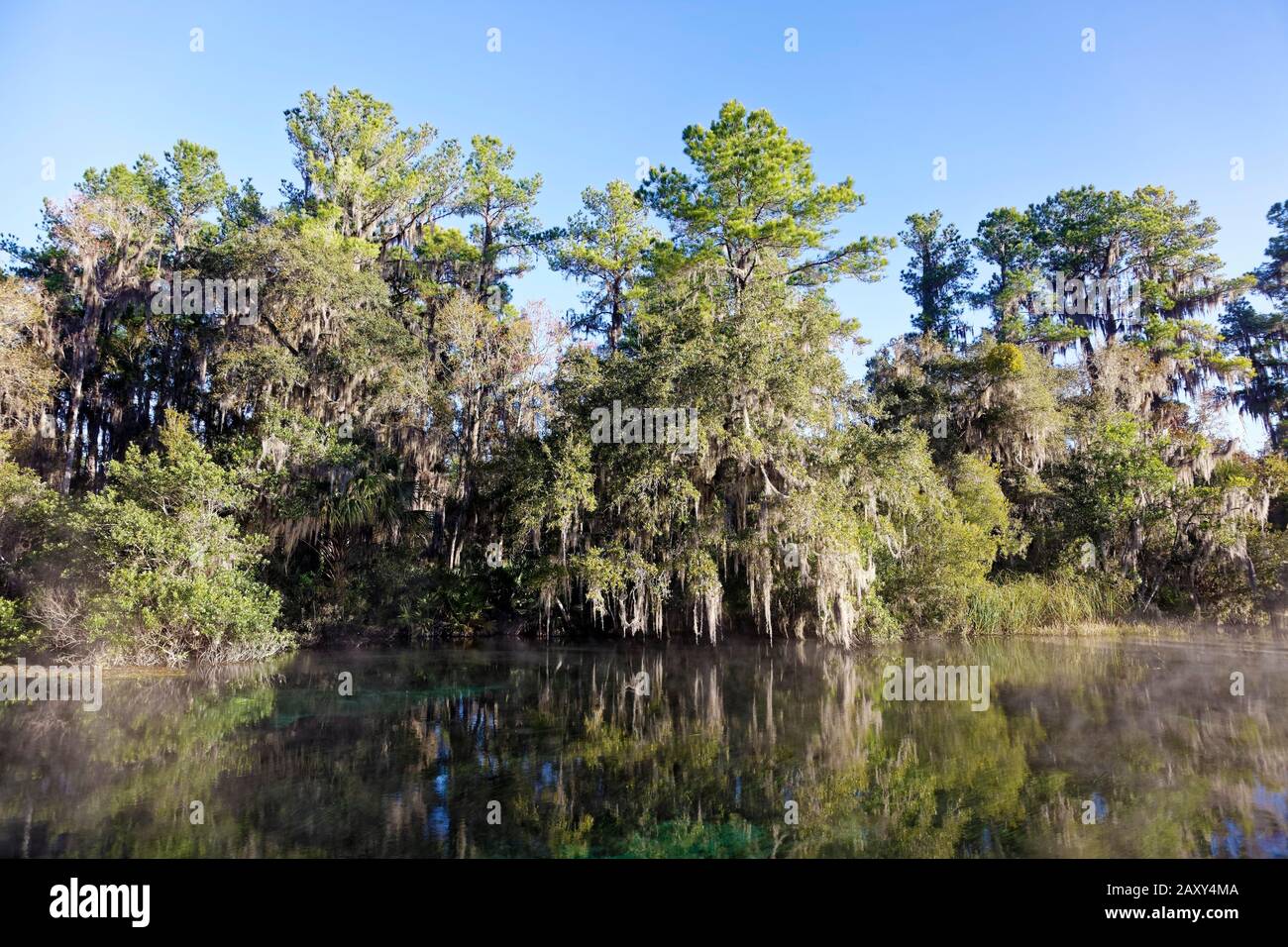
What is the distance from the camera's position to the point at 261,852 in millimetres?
6309

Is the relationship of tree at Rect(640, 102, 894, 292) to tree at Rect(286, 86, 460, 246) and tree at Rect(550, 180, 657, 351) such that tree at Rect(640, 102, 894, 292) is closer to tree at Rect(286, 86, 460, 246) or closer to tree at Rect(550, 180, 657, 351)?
tree at Rect(550, 180, 657, 351)

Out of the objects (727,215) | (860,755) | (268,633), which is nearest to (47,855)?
(860,755)

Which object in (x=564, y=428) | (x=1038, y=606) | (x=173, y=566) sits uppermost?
(x=564, y=428)

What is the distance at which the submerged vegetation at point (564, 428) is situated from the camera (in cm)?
1731

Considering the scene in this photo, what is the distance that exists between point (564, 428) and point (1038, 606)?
14.7m

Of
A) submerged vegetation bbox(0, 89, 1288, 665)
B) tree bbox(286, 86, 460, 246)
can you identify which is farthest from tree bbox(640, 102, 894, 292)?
tree bbox(286, 86, 460, 246)

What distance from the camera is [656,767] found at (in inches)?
352

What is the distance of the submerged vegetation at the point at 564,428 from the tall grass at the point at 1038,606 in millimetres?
70

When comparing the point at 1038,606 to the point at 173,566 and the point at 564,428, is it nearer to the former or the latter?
the point at 564,428

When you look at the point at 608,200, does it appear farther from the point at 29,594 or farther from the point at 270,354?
the point at 29,594

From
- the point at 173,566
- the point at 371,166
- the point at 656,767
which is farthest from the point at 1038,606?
the point at 371,166

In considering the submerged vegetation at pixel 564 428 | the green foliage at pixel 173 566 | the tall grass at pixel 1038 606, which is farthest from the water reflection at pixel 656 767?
the tall grass at pixel 1038 606

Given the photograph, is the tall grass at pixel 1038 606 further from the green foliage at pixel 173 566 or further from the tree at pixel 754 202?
the green foliage at pixel 173 566
